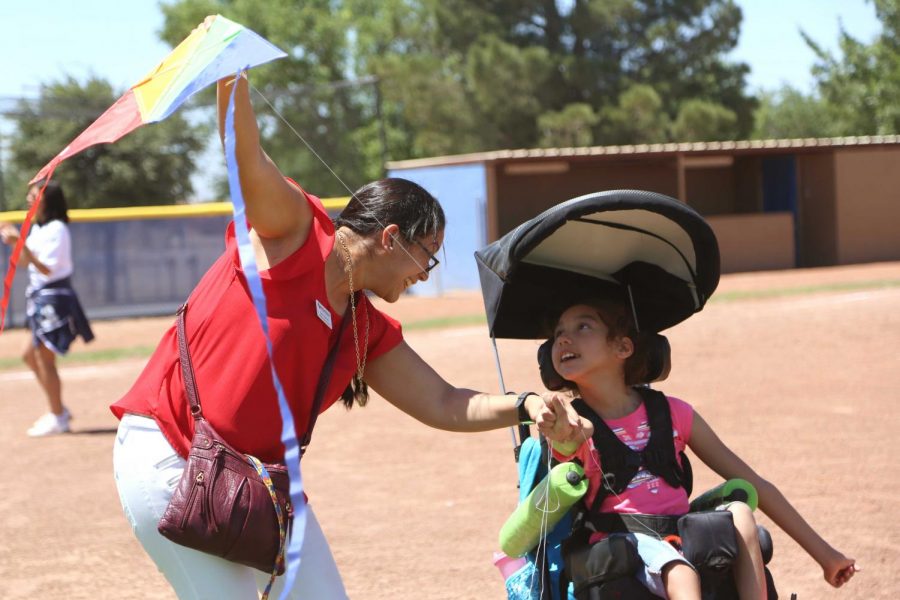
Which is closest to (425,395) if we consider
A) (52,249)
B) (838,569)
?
(838,569)

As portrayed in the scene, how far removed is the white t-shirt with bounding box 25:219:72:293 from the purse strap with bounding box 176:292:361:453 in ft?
20.4

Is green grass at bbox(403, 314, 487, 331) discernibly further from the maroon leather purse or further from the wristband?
the maroon leather purse

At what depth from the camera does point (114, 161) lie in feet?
124

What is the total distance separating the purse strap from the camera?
2.88 meters

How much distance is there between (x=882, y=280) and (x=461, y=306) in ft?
24.4

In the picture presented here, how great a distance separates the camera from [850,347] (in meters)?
12.1

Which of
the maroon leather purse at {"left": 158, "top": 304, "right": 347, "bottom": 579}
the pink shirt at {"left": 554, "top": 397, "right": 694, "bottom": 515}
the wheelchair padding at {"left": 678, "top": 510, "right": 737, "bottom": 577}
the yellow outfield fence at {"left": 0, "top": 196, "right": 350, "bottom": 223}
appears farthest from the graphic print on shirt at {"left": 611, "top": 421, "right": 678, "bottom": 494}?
the yellow outfield fence at {"left": 0, "top": 196, "right": 350, "bottom": 223}

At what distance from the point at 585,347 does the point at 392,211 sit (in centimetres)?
88

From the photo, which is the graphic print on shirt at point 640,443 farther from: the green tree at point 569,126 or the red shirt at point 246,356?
the green tree at point 569,126

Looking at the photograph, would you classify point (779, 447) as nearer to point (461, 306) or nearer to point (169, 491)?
point (169, 491)

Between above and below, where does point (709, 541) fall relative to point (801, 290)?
above

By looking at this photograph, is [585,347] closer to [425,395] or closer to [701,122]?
[425,395]

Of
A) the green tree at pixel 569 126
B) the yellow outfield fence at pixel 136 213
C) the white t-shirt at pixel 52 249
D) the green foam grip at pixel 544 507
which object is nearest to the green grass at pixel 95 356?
the yellow outfield fence at pixel 136 213

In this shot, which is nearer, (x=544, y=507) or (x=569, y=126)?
(x=544, y=507)
